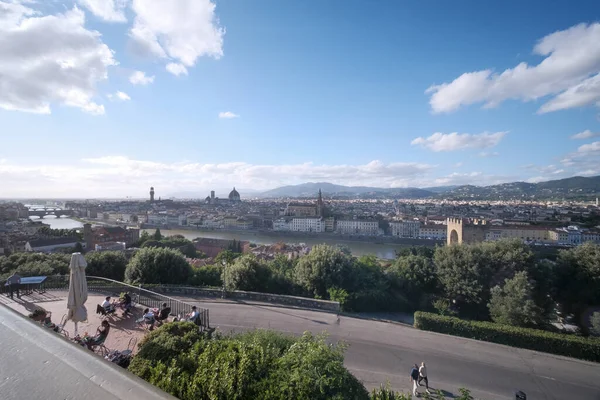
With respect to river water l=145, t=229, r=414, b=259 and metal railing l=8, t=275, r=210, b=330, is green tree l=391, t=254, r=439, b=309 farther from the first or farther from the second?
river water l=145, t=229, r=414, b=259

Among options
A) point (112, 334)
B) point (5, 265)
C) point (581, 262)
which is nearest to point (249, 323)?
point (112, 334)

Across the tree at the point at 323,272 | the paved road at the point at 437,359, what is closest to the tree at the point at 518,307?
the paved road at the point at 437,359

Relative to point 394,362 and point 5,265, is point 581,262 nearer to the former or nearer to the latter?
point 394,362

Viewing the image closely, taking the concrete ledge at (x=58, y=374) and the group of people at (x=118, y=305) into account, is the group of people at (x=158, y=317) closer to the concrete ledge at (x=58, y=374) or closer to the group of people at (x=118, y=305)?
the group of people at (x=118, y=305)

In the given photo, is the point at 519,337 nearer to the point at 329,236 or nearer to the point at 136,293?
the point at 136,293

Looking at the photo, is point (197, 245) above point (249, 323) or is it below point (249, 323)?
below

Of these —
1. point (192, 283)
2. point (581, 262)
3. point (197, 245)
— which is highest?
point (581, 262)
